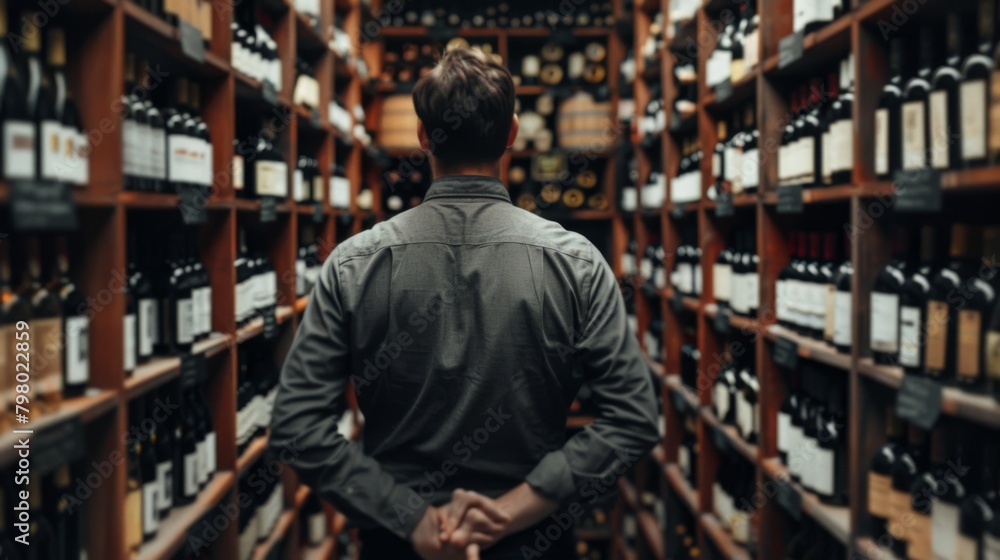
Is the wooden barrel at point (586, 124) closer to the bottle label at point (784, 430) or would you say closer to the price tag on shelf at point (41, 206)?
the bottle label at point (784, 430)

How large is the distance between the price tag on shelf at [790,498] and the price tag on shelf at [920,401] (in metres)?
0.76

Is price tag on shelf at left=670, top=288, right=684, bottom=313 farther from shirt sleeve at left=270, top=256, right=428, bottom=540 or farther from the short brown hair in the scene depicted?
shirt sleeve at left=270, top=256, right=428, bottom=540

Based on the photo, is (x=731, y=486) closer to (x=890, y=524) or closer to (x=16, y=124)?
(x=890, y=524)

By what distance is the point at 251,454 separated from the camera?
3.05m

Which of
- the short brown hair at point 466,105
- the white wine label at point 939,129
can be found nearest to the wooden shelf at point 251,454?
the short brown hair at point 466,105

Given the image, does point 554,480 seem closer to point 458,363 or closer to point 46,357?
point 458,363

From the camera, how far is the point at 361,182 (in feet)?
18.0

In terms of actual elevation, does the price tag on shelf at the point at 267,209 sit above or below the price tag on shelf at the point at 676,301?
above

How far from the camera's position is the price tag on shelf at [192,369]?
7.47ft

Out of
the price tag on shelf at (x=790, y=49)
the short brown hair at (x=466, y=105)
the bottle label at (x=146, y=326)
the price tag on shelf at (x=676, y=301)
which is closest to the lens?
the short brown hair at (x=466, y=105)

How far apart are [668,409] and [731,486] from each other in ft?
2.74

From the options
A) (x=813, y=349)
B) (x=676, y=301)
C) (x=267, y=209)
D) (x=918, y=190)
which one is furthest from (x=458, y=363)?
(x=676, y=301)

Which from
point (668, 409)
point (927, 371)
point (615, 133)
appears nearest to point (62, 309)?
point (927, 371)

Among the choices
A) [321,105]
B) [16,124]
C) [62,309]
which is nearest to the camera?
[16,124]
